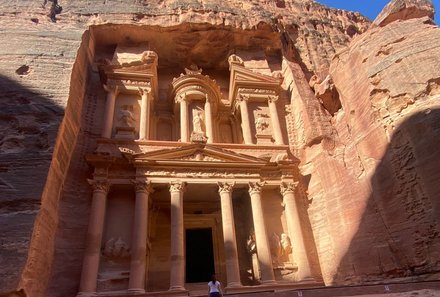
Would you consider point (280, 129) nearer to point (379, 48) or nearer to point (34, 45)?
point (379, 48)

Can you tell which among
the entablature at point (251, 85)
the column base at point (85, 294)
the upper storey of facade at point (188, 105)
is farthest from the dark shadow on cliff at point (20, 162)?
the entablature at point (251, 85)

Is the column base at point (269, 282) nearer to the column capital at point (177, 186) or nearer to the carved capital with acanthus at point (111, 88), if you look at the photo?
the column capital at point (177, 186)

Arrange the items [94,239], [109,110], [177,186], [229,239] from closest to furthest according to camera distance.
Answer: [94,239]
[229,239]
[177,186]
[109,110]

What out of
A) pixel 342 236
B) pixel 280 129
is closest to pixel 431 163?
pixel 342 236

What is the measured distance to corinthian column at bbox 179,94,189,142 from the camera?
44.1 feet

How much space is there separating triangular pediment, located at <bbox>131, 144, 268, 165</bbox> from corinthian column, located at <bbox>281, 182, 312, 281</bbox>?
4.66 feet

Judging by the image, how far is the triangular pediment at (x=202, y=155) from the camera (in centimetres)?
1138

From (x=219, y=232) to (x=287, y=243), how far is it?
2.90 meters

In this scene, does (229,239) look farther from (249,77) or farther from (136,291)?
(249,77)

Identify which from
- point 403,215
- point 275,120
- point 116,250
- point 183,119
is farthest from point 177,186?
point 403,215

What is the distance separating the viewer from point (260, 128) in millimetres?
14148

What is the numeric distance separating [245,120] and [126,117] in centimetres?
521

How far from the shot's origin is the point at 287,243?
10867 millimetres

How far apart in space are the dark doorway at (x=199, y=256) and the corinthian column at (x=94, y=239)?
3.58 metres
